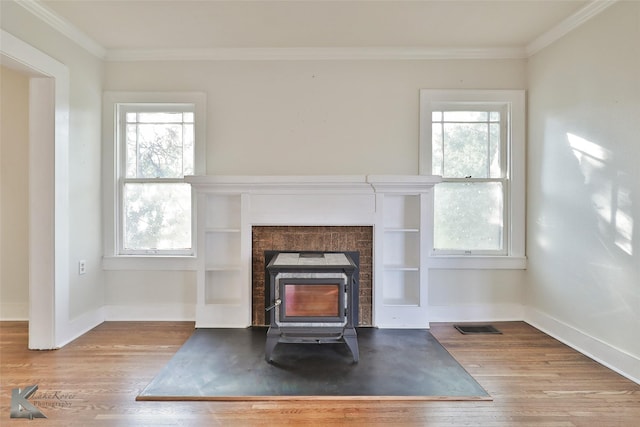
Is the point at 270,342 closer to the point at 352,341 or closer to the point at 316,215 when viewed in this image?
the point at 352,341

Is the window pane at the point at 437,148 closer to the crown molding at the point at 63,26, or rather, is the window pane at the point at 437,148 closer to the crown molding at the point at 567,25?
the crown molding at the point at 567,25

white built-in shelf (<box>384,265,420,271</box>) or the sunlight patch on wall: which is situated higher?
the sunlight patch on wall

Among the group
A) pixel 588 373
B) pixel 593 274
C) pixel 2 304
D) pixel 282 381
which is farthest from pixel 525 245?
pixel 2 304

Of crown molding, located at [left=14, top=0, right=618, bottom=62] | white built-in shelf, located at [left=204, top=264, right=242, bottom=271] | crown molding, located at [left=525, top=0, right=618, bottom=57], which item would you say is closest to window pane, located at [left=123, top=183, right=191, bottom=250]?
white built-in shelf, located at [left=204, top=264, right=242, bottom=271]

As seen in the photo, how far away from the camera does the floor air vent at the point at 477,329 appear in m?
2.96

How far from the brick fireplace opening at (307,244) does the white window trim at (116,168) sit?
0.70 metres

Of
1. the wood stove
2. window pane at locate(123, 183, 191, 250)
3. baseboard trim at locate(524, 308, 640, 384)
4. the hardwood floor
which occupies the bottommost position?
the hardwood floor

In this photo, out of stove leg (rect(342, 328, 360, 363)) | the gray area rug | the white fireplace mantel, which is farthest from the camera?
the white fireplace mantel

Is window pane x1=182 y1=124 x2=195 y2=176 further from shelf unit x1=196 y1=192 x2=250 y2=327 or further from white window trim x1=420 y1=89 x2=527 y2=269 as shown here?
white window trim x1=420 y1=89 x2=527 y2=269

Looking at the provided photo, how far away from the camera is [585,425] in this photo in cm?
172

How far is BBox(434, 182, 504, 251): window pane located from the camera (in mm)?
3295

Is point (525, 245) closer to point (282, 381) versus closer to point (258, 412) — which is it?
point (282, 381)

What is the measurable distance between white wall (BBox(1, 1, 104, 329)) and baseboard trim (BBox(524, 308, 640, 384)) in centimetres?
422

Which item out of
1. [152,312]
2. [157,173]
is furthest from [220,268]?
[157,173]
